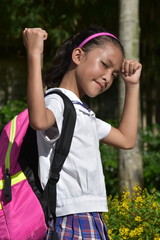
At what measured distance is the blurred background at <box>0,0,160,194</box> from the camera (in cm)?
586

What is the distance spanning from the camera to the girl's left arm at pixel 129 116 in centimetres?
253

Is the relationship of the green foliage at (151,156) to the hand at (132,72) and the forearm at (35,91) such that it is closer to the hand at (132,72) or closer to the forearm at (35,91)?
the hand at (132,72)

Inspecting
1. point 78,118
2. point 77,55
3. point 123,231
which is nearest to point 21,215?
point 78,118

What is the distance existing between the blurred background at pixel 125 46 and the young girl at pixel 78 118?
117 inches

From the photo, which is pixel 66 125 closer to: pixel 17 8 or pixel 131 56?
pixel 131 56

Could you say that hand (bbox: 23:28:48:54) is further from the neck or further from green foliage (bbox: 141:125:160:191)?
green foliage (bbox: 141:125:160:191)

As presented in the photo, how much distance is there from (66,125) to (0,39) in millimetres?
9686

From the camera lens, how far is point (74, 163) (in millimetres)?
2115

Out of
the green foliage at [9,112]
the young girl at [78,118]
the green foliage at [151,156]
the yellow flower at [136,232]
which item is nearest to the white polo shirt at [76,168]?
the young girl at [78,118]

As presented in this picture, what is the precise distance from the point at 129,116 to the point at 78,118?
0.44m

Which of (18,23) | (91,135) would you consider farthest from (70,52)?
(18,23)

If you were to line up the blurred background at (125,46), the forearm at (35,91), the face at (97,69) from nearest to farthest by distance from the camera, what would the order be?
the forearm at (35,91) → the face at (97,69) → the blurred background at (125,46)

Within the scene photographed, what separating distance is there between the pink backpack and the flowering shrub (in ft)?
4.21

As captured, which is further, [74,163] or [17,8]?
[17,8]
